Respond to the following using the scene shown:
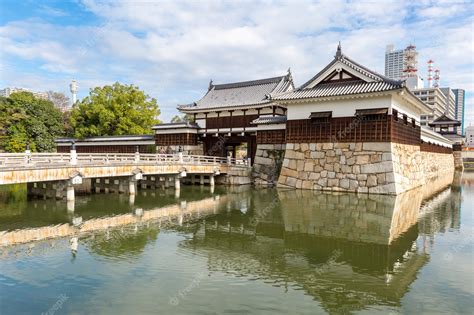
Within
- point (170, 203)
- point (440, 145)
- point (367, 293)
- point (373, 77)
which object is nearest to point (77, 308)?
point (367, 293)

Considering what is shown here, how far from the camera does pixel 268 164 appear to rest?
29.8 metres

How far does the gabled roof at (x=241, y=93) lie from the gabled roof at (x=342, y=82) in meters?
6.94

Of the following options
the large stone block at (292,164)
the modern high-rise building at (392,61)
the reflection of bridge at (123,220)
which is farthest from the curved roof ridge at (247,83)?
the modern high-rise building at (392,61)

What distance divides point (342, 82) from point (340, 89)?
98cm

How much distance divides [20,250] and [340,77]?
22.3 metres

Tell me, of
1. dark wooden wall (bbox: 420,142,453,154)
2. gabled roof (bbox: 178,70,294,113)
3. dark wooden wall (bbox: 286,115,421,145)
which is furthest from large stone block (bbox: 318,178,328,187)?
dark wooden wall (bbox: 420,142,453,154)

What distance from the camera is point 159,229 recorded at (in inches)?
528

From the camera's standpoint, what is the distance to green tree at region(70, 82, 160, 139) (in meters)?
41.3

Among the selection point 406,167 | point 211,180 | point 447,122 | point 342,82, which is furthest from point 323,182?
point 447,122

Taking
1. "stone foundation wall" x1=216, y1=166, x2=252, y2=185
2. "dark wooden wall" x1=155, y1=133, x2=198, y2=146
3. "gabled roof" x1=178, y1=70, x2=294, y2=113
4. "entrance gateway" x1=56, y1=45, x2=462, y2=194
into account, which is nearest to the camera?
"entrance gateway" x1=56, y1=45, x2=462, y2=194

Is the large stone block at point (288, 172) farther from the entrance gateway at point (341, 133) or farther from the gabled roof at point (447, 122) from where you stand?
the gabled roof at point (447, 122)

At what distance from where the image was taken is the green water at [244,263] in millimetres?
6914

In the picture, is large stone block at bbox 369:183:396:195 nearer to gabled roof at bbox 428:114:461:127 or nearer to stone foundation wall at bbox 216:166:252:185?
stone foundation wall at bbox 216:166:252:185

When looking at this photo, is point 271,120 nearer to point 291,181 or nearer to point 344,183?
point 291,181
